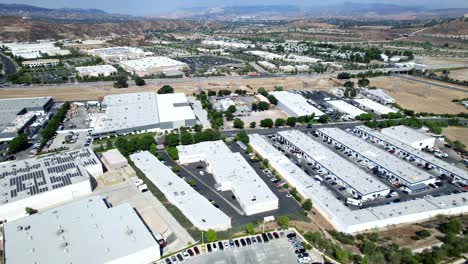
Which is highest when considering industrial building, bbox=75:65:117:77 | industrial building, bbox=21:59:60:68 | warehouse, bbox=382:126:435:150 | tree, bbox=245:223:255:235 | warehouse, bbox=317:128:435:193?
industrial building, bbox=21:59:60:68

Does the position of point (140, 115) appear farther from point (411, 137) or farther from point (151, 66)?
point (151, 66)

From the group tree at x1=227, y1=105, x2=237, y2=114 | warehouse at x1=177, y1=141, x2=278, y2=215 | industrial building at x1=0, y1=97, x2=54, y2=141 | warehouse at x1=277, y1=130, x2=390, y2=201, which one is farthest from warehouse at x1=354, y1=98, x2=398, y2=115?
industrial building at x1=0, y1=97, x2=54, y2=141

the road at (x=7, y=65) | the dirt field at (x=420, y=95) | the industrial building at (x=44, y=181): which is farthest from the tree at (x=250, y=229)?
the road at (x=7, y=65)

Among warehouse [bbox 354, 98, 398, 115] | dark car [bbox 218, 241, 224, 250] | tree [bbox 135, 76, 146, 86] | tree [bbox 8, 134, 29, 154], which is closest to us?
dark car [bbox 218, 241, 224, 250]

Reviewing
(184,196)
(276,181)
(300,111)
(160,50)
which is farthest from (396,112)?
(160,50)

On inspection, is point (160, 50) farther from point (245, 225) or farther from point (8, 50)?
point (245, 225)

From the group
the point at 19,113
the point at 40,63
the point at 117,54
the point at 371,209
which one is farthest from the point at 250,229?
the point at 117,54

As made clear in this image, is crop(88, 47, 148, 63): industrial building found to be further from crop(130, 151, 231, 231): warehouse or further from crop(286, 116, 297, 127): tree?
crop(130, 151, 231, 231): warehouse
